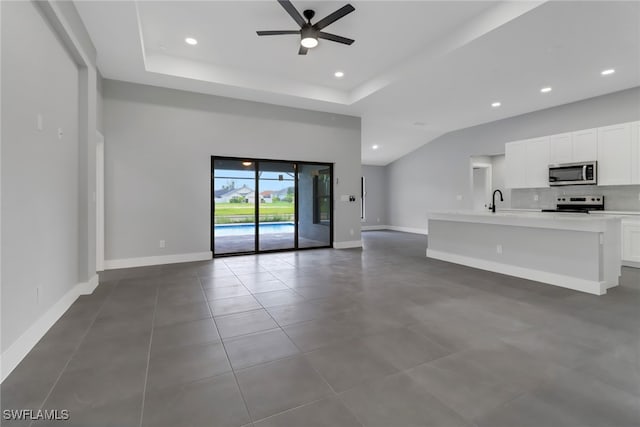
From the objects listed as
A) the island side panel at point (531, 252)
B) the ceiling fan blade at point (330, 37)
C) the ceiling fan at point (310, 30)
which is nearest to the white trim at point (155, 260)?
→ the ceiling fan at point (310, 30)

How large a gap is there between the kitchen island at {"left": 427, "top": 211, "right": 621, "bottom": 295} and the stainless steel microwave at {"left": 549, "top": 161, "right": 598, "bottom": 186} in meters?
1.96

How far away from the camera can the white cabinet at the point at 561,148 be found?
235 inches

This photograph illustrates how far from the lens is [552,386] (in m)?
1.79

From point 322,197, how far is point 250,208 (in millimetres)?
1871

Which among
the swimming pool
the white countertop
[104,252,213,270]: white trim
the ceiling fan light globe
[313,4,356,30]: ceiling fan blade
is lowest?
[104,252,213,270]: white trim

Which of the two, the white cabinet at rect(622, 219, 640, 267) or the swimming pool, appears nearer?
the white cabinet at rect(622, 219, 640, 267)

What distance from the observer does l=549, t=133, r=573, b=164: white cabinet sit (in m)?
5.96

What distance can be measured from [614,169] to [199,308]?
730 cm

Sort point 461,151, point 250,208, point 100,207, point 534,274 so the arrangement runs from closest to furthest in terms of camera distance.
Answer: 1. point 534,274
2. point 100,207
3. point 250,208
4. point 461,151

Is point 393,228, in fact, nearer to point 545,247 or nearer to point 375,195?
point 375,195

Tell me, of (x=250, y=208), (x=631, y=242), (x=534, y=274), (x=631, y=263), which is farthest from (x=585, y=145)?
(x=250, y=208)

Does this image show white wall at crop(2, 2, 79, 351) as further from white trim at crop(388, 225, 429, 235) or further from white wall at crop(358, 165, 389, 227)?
white wall at crop(358, 165, 389, 227)

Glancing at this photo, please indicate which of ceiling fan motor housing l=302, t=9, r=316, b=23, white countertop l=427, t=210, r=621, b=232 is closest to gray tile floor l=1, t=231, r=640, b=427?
white countertop l=427, t=210, r=621, b=232

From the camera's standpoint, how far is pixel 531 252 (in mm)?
4234
